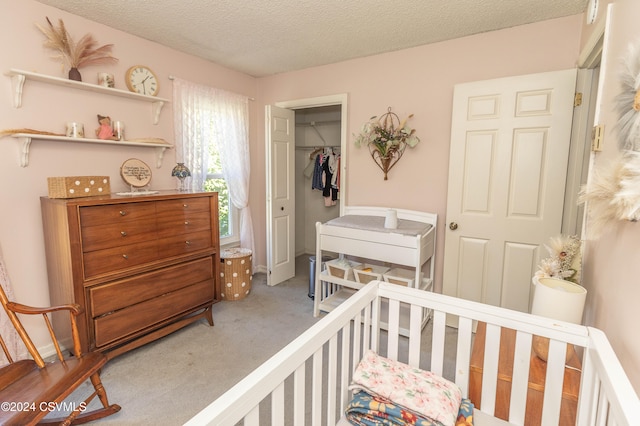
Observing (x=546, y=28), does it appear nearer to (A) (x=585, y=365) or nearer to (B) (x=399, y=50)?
(B) (x=399, y=50)

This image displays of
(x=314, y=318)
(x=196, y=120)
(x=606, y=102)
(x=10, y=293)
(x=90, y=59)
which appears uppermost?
(x=90, y=59)

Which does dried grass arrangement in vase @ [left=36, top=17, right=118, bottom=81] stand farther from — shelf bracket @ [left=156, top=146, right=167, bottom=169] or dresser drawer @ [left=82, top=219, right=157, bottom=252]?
dresser drawer @ [left=82, top=219, right=157, bottom=252]

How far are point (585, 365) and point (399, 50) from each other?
2657mm

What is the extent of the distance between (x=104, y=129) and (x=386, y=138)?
7.46 ft

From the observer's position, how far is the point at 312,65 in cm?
326

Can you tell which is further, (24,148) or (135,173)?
(135,173)

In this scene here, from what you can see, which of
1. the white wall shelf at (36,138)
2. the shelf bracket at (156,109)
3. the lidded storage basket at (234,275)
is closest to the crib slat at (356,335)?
the lidded storage basket at (234,275)

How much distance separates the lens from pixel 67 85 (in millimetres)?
2195

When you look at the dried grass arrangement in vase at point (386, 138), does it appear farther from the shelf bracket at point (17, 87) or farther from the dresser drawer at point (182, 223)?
the shelf bracket at point (17, 87)

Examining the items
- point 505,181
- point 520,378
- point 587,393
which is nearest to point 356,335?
point 520,378

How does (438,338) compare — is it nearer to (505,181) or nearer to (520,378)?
(520,378)

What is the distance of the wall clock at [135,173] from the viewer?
96.6 inches

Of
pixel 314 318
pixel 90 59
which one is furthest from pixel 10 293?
pixel 314 318

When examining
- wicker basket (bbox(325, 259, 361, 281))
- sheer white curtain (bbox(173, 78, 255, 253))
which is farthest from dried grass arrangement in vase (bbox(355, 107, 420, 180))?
sheer white curtain (bbox(173, 78, 255, 253))
